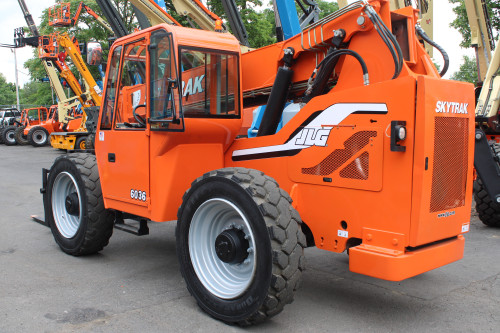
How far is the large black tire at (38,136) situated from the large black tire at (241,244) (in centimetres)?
2614

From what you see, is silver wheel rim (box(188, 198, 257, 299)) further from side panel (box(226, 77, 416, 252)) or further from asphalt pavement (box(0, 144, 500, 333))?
side panel (box(226, 77, 416, 252))

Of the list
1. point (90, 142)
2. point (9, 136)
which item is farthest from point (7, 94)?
point (90, 142)

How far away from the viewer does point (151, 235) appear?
7.25 meters

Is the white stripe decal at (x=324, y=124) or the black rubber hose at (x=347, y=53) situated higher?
the black rubber hose at (x=347, y=53)

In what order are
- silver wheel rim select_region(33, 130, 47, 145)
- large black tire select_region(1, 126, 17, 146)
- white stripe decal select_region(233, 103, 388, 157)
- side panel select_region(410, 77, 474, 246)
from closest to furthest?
side panel select_region(410, 77, 474, 246)
white stripe decal select_region(233, 103, 388, 157)
silver wheel rim select_region(33, 130, 47, 145)
large black tire select_region(1, 126, 17, 146)

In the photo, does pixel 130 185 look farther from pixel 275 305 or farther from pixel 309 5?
pixel 309 5

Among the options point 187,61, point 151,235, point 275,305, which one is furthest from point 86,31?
point 275,305

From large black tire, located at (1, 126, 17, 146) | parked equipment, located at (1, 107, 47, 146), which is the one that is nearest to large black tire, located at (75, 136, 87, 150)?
parked equipment, located at (1, 107, 47, 146)

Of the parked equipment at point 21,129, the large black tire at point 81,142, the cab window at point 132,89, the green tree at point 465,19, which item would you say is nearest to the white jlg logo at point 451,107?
the cab window at point 132,89

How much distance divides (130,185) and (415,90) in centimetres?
310

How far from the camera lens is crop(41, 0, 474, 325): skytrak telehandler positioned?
11.8ft

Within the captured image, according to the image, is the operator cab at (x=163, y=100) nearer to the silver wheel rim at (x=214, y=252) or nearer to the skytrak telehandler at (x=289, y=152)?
the skytrak telehandler at (x=289, y=152)

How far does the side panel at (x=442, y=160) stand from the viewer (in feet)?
11.6

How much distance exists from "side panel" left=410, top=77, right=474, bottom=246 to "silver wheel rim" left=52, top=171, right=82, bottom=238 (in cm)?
437
